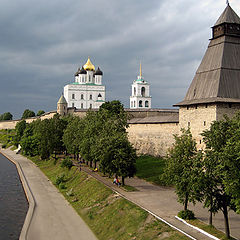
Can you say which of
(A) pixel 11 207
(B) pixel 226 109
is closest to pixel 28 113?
(A) pixel 11 207

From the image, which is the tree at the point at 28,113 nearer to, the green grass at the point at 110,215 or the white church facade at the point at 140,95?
the white church facade at the point at 140,95

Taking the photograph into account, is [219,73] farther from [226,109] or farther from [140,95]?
[140,95]

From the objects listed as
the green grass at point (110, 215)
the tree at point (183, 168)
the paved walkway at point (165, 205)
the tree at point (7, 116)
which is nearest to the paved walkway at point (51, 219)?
the green grass at point (110, 215)

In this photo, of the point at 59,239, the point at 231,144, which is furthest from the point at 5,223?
the point at 231,144

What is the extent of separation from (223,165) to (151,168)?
20.2 metres

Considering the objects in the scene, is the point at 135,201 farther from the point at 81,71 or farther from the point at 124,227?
the point at 81,71

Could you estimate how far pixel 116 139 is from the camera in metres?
26.1

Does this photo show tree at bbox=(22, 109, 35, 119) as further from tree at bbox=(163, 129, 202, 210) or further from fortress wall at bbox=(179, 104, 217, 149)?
tree at bbox=(163, 129, 202, 210)

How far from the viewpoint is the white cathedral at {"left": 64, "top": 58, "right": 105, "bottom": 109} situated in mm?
99688

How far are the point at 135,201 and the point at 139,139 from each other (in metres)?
21.8

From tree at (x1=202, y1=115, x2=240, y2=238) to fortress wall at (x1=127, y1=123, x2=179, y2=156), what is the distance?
19519 millimetres

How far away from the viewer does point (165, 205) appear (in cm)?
1958

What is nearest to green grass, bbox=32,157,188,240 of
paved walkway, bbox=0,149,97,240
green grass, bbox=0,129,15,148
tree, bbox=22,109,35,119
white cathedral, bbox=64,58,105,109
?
paved walkway, bbox=0,149,97,240

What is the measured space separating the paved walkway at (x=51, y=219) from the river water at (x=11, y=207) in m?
0.63
